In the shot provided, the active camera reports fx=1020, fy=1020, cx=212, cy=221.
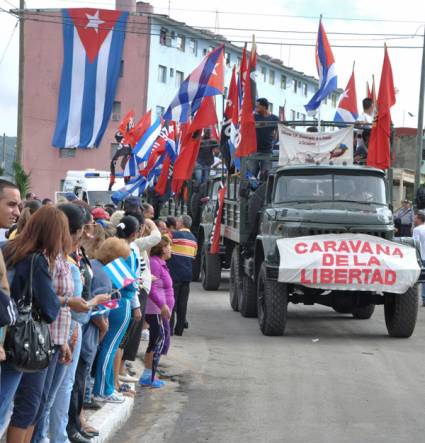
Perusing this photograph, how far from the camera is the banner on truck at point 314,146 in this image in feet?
55.9

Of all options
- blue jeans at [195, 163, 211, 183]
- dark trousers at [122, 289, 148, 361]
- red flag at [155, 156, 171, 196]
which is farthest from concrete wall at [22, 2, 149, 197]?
dark trousers at [122, 289, 148, 361]

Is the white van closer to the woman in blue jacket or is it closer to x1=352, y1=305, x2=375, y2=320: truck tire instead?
x1=352, y1=305, x2=375, y2=320: truck tire

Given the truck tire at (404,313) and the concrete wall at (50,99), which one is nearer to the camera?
the truck tire at (404,313)

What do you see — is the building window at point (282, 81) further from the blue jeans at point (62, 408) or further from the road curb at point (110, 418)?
the blue jeans at point (62, 408)

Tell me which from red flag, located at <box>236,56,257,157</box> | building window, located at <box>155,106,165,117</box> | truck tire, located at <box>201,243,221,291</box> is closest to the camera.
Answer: red flag, located at <box>236,56,257,157</box>

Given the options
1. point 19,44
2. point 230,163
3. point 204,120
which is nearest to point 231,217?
point 230,163

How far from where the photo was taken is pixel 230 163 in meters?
18.7

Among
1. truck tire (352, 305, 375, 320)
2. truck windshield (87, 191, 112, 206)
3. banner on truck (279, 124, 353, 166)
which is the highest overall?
banner on truck (279, 124, 353, 166)

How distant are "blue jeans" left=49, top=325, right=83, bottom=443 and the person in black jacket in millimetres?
802

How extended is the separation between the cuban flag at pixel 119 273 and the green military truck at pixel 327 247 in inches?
228

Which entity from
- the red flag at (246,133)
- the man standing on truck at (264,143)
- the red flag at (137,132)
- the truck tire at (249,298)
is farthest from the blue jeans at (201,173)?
the truck tire at (249,298)

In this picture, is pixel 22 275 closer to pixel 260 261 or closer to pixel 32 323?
pixel 32 323

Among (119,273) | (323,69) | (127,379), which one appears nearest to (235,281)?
(323,69)

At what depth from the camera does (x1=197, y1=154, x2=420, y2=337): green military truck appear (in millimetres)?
13891
